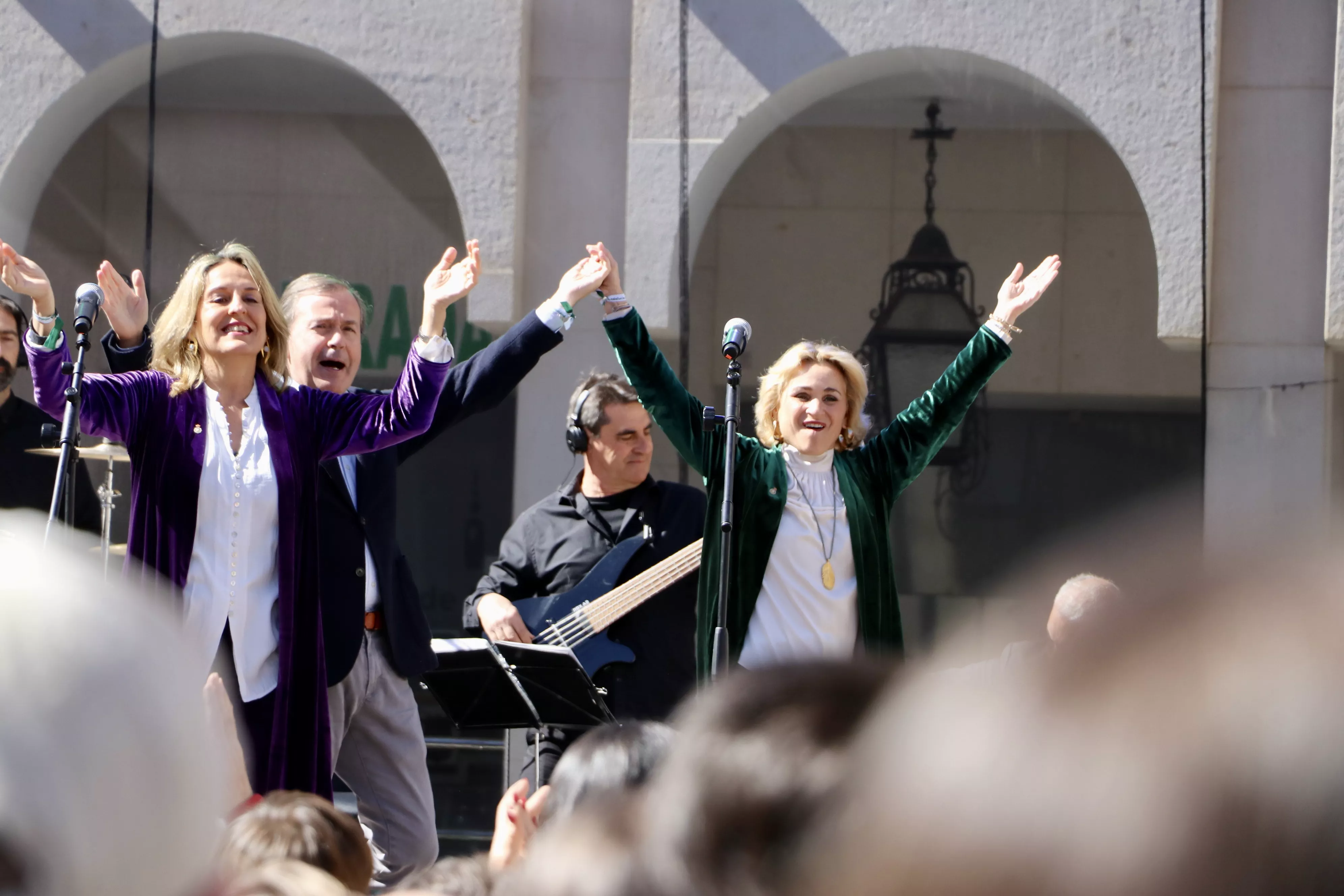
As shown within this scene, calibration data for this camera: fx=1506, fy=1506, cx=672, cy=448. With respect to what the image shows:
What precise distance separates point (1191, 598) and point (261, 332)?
10.1ft

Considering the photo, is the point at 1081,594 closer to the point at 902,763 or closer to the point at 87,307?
the point at 902,763

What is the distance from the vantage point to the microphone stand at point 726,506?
3619 mm

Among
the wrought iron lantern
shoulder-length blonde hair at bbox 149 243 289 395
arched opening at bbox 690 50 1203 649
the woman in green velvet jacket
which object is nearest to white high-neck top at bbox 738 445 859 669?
the woman in green velvet jacket

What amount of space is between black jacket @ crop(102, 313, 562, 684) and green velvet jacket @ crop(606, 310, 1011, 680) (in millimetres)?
351

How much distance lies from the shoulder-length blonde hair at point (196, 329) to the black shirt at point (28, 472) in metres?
1.36

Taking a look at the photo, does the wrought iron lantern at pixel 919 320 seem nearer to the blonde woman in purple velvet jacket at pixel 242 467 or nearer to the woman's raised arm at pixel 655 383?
the woman's raised arm at pixel 655 383

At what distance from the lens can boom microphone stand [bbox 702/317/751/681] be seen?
362 centimetres

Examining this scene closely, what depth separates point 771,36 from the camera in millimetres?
6168

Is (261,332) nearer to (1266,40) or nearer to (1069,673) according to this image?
(1069,673)

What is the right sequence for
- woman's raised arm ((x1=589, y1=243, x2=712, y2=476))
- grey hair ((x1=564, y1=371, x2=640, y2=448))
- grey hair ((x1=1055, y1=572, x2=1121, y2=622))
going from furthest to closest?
grey hair ((x1=564, y1=371, x2=640, y2=448))
woman's raised arm ((x1=589, y1=243, x2=712, y2=476))
grey hair ((x1=1055, y1=572, x2=1121, y2=622))

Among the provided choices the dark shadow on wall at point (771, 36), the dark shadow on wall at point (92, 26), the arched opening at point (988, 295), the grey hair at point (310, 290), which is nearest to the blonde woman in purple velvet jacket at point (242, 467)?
the grey hair at point (310, 290)

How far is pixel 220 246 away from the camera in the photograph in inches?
305

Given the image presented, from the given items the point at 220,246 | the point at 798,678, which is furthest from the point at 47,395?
the point at 220,246

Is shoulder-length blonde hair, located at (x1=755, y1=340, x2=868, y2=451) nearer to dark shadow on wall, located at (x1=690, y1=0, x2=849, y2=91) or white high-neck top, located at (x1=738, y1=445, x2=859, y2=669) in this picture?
A: white high-neck top, located at (x1=738, y1=445, x2=859, y2=669)
